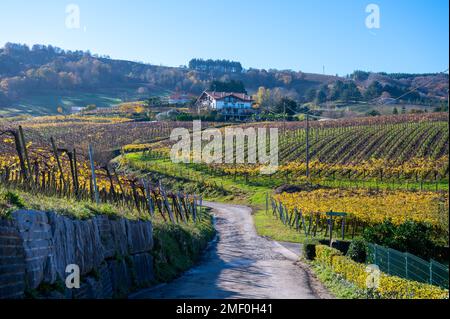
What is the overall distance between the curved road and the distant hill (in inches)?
372

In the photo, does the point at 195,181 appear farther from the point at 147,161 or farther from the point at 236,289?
the point at 236,289

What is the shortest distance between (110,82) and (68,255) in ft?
339

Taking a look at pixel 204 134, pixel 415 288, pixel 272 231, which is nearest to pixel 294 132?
pixel 204 134

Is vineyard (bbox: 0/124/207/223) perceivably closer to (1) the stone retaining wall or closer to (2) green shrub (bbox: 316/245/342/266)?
(1) the stone retaining wall

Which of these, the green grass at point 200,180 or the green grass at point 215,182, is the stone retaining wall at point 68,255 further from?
the green grass at point 200,180

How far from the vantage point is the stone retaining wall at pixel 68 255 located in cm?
865

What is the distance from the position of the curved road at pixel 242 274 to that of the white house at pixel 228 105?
32264 mm

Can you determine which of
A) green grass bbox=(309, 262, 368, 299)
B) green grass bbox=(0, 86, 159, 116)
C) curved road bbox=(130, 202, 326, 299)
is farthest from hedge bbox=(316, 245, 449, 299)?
green grass bbox=(0, 86, 159, 116)

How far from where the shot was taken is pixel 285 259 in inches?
1033

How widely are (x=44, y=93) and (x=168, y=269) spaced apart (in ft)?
180

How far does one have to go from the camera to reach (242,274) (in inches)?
828

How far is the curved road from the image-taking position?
643 inches

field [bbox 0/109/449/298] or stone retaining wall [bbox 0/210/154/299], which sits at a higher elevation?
stone retaining wall [bbox 0/210/154/299]

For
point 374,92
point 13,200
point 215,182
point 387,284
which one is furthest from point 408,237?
point 374,92
